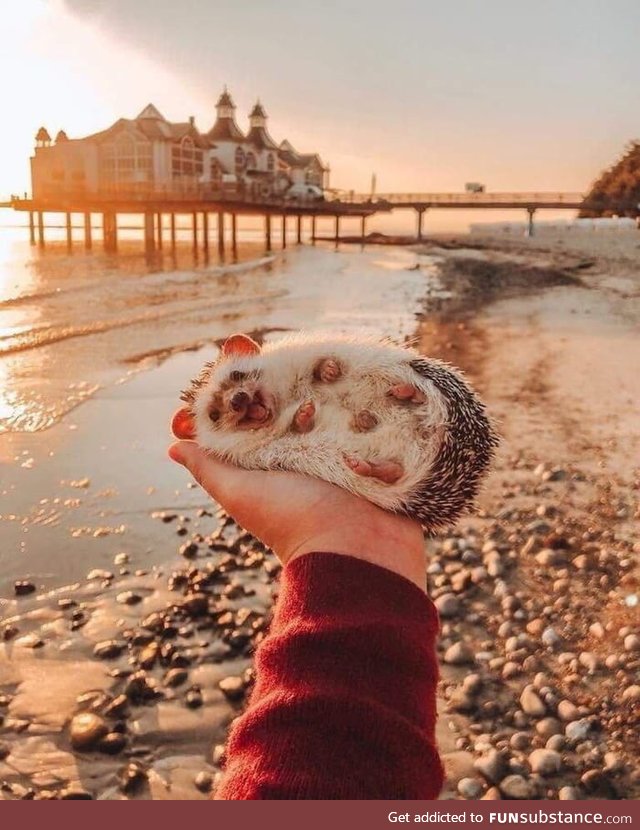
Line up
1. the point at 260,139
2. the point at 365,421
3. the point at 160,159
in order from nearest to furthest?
the point at 365,421, the point at 160,159, the point at 260,139

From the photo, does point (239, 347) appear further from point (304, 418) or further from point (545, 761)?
point (545, 761)

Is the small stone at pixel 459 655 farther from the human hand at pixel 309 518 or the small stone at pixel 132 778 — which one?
the human hand at pixel 309 518

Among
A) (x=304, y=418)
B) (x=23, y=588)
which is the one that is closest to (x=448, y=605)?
(x=304, y=418)

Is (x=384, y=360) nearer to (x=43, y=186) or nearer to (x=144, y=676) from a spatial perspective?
(x=144, y=676)

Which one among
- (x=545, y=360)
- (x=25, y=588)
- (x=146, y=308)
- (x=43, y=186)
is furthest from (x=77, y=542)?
(x=43, y=186)

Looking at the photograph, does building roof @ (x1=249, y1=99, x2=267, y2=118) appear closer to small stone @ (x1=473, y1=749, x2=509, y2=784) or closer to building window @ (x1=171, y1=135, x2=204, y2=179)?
building window @ (x1=171, y1=135, x2=204, y2=179)

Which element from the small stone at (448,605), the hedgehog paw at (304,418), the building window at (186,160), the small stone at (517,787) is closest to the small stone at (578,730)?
the small stone at (517,787)

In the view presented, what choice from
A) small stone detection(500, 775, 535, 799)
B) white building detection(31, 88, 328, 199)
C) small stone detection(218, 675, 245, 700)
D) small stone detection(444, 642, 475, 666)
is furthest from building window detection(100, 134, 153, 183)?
small stone detection(500, 775, 535, 799)
